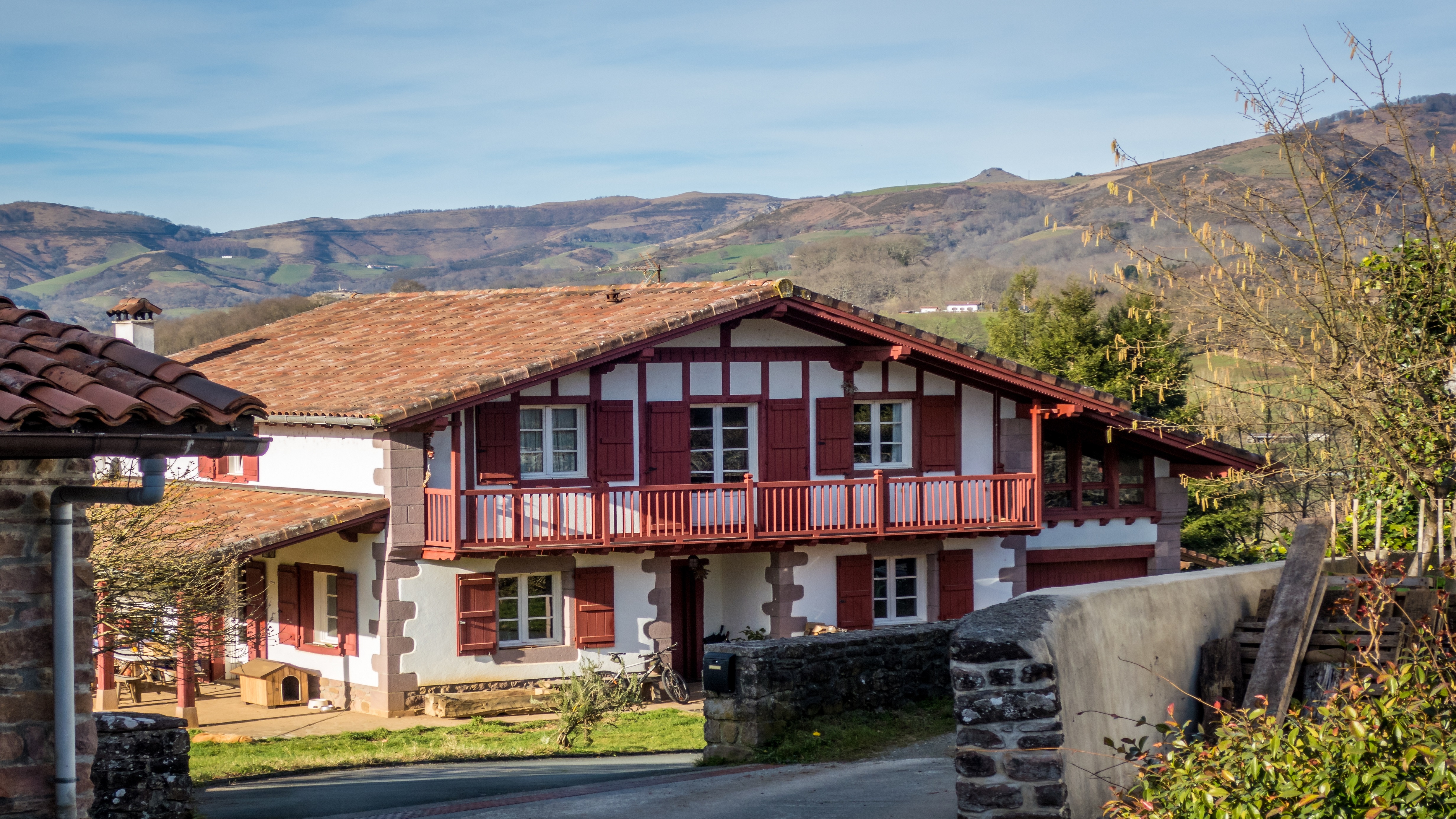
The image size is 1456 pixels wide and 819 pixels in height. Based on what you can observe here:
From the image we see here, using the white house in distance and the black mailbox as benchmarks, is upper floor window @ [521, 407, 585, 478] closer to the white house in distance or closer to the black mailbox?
the white house in distance

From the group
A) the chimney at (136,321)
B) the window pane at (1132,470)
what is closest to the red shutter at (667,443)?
the window pane at (1132,470)

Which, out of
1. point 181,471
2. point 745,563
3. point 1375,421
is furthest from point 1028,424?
point 1375,421

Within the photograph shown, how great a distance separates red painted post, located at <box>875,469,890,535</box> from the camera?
21141mm

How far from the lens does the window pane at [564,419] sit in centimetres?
2031

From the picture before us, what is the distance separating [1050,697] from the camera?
7574 millimetres

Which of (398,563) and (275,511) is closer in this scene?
(398,563)

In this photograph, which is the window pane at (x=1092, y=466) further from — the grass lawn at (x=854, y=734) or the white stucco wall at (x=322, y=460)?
the white stucco wall at (x=322, y=460)

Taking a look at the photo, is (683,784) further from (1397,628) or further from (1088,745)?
(1397,628)

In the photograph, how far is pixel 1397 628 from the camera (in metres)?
9.26

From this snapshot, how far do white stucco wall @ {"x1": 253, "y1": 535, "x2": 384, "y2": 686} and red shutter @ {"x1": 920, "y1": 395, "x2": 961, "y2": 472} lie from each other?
8414 mm

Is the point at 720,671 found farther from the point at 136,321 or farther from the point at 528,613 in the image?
the point at 136,321

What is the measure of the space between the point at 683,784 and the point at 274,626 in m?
11.6

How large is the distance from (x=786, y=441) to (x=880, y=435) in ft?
5.60

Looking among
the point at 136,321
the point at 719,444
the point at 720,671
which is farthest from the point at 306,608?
the point at 720,671
